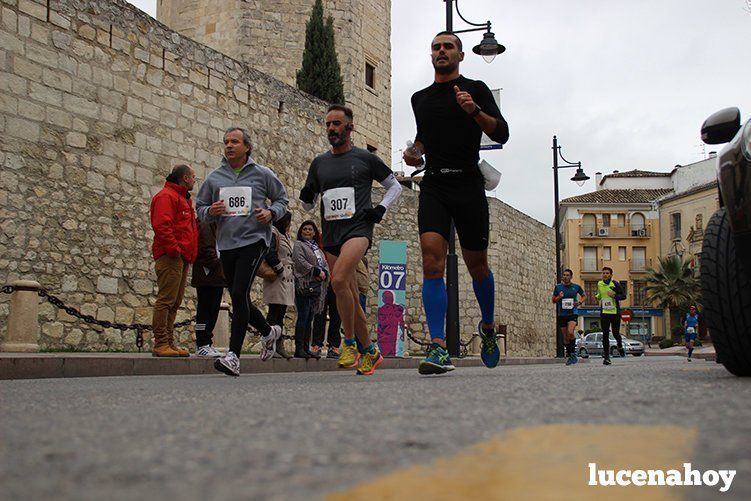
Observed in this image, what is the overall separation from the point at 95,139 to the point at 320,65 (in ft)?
40.9

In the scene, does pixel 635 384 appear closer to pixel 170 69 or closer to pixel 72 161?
pixel 72 161

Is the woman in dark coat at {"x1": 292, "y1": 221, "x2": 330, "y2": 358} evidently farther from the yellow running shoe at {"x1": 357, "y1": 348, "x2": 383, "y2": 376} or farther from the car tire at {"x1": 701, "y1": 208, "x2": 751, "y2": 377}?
the car tire at {"x1": 701, "y1": 208, "x2": 751, "y2": 377}

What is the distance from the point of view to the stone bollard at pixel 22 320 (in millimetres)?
9375

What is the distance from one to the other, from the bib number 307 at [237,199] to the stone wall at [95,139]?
5.45 meters

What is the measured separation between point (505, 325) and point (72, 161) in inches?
696

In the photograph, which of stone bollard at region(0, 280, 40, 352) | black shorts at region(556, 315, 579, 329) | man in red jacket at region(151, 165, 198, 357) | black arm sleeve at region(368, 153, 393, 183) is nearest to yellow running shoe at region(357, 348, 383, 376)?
black arm sleeve at region(368, 153, 393, 183)

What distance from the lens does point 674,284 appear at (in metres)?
64.0

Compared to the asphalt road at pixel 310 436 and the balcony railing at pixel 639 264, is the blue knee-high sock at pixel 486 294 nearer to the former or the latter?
the asphalt road at pixel 310 436

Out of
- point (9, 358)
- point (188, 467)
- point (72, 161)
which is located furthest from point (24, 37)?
point (188, 467)

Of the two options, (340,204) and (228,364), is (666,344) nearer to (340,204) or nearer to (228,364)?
(340,204)

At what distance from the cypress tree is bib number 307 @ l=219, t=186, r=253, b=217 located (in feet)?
58.6

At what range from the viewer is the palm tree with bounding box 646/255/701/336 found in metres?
63.4

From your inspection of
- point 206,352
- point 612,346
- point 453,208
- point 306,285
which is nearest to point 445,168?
point 453,208

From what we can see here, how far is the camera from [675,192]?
72.9 meters
